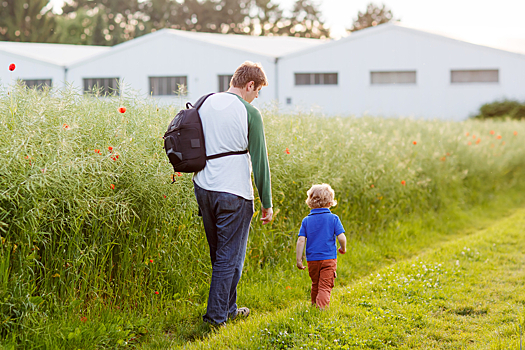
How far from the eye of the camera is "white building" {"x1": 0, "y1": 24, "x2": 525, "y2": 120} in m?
26.3

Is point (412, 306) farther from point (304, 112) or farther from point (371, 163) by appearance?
point (304, 112)

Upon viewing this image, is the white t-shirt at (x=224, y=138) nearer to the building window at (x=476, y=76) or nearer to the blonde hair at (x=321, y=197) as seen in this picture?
the blonde hair at (x=321, y=197)

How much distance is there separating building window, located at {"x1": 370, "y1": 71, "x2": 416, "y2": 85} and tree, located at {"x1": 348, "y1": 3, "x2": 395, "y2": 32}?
30.5m

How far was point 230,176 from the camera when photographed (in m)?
3.69

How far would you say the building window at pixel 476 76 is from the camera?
2692 centimetres

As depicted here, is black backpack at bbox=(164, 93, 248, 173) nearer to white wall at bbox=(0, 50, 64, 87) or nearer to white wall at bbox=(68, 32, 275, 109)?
white wall at bbox=(68, 32, 275, 109)

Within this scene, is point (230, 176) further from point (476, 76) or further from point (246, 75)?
point (476, 76)

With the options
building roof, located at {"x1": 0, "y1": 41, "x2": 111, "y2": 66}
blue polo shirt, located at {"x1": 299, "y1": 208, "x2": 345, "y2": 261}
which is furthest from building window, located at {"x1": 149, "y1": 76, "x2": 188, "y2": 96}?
blue polo shirt, located at {"x1": 299, "y1": 208, "x2": 345, "y2": 261}

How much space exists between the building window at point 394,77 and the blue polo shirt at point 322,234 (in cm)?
2419

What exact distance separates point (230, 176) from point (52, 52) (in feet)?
99.2

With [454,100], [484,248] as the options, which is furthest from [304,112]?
[454,100]

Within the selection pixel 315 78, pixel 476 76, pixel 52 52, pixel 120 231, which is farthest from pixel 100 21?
pixel 120 231

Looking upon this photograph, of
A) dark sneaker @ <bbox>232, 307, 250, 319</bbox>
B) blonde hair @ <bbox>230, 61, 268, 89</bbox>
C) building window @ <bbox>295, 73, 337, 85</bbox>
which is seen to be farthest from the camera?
building window @ <bbox>295, 73, 337, 85</bbox>

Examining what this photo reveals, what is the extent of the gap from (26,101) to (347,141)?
4.52 m
